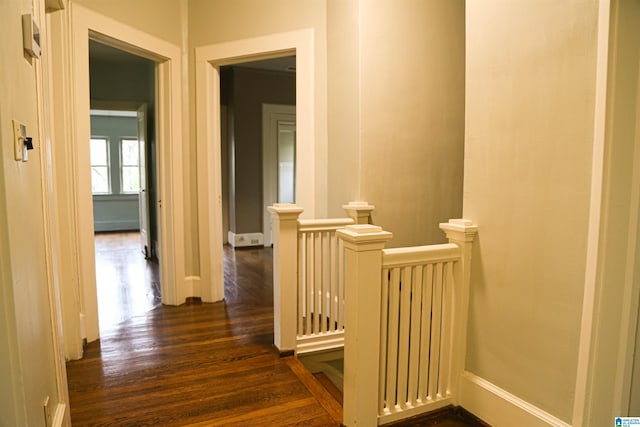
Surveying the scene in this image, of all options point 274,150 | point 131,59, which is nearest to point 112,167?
point 131,59

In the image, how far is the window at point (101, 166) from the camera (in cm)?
828

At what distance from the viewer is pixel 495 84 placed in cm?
173

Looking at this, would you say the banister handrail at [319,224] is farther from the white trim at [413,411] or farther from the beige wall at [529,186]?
the white trim at [413,411]

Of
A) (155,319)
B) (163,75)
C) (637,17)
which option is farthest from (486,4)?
(155,319)

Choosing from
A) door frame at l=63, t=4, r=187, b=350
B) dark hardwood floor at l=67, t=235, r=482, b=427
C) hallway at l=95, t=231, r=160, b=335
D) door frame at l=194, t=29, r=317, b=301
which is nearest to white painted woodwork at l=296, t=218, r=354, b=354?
dark hardwood floor at l=67, t=235, r=482, b=427

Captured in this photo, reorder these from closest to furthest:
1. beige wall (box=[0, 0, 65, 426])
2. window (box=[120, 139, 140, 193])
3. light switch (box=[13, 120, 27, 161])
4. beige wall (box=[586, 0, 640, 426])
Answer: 1. beige wall (box=[0, 0, 65, 426])
2. light switch (box=[13, 120, 27, 161])
3. beige wall (box=[586, 0, 640, 426])
4. window (box=[120, 139, 140, 193])

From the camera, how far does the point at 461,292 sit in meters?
1.85

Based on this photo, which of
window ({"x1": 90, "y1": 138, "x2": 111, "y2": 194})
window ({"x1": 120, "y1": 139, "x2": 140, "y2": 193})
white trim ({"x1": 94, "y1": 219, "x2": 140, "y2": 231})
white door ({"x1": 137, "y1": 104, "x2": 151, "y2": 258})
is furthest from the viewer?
window ({"x1": 120, "y1": 139, "x2": 140, "y2": 193})

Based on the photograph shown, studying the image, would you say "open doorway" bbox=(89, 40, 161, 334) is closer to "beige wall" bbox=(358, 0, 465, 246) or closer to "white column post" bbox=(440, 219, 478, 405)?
"beige wall" bbox=(358, 0, 465, 246)

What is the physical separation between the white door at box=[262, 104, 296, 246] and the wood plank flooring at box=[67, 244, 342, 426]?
9.73 feet

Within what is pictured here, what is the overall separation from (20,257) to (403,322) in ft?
4.66

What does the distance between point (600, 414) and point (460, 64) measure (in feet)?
8.51

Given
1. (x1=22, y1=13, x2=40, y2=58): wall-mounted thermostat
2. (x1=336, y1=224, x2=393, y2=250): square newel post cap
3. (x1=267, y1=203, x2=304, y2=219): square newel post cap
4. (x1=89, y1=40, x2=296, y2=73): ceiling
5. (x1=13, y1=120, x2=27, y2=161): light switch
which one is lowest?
(x1=336, y1=224, x2=393, y2=250): square newel post cap

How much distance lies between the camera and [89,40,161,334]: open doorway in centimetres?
386
